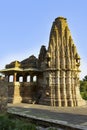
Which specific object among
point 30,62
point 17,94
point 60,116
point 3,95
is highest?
point 30,62

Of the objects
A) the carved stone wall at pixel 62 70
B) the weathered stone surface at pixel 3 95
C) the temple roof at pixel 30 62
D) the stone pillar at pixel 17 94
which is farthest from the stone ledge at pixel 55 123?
the temple roof at pixel 30 62

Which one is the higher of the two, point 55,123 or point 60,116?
point 55,123

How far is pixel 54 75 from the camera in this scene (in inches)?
1135

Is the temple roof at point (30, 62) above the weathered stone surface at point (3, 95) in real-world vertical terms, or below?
above

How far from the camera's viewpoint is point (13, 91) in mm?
29984

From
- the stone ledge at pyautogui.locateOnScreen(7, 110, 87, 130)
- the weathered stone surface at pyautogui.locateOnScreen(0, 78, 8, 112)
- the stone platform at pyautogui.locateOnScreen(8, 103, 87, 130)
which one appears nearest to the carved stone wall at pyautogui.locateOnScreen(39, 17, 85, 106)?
the stone platform at pyautogui.locateOnScreen(8, 103, 87, 130)

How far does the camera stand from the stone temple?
92.5 ft

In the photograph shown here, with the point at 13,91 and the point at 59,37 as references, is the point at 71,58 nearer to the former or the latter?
the point at 59,37

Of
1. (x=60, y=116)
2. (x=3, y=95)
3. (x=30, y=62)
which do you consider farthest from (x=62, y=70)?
(x=3, y=95)

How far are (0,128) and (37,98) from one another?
20.7 m

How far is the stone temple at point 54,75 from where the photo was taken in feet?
92.5

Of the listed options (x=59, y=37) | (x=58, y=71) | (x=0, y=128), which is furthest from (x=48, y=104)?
(x=0, y=128)

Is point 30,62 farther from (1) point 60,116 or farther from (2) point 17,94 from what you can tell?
(1) point 60,116

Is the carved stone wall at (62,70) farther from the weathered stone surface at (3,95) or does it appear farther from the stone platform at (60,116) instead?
the weathered stone surface at (3,95)
